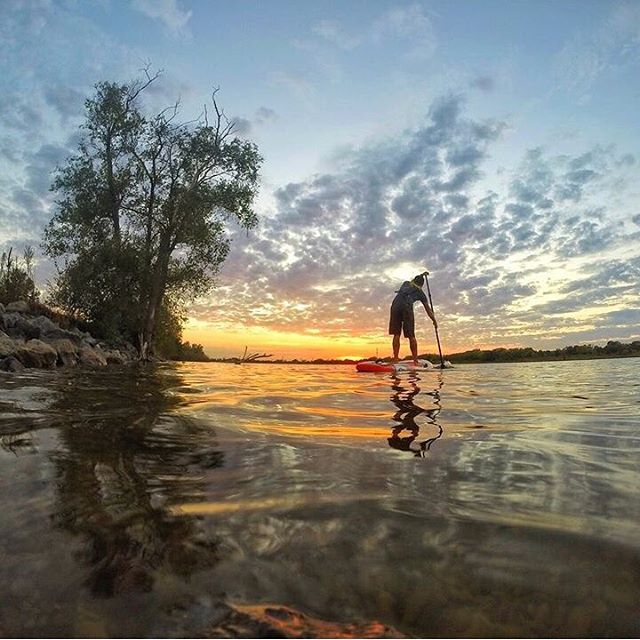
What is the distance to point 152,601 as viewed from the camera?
102 cm

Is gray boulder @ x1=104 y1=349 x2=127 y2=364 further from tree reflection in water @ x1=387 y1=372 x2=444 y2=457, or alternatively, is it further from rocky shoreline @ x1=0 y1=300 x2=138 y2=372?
tree reflection in water @ x1=387 y1=372 x2=444 y2=457

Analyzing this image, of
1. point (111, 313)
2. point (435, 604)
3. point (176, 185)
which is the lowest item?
point (435, 604)

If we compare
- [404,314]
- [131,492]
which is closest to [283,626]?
[131,492]

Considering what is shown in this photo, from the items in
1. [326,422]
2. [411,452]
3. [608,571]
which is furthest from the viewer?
[326,422]

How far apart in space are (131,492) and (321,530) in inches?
32.1

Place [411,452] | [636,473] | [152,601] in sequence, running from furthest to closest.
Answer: [411,452]
[636,473]
[152,601]

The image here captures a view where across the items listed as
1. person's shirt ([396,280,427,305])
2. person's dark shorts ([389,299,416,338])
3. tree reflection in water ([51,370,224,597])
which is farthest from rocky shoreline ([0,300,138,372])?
person's shirt ([396,280,427,305])

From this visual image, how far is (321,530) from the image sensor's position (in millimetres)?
1430

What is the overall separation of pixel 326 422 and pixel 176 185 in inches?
983

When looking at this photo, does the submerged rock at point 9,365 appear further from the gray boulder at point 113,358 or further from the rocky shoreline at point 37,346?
the gray boulder at point 113,358

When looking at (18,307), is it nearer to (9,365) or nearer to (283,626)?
(9,365)

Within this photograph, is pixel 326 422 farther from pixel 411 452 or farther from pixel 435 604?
pixel 435 604

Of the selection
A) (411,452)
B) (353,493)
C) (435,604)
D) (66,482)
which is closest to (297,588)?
(435,604)

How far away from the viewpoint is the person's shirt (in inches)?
631
